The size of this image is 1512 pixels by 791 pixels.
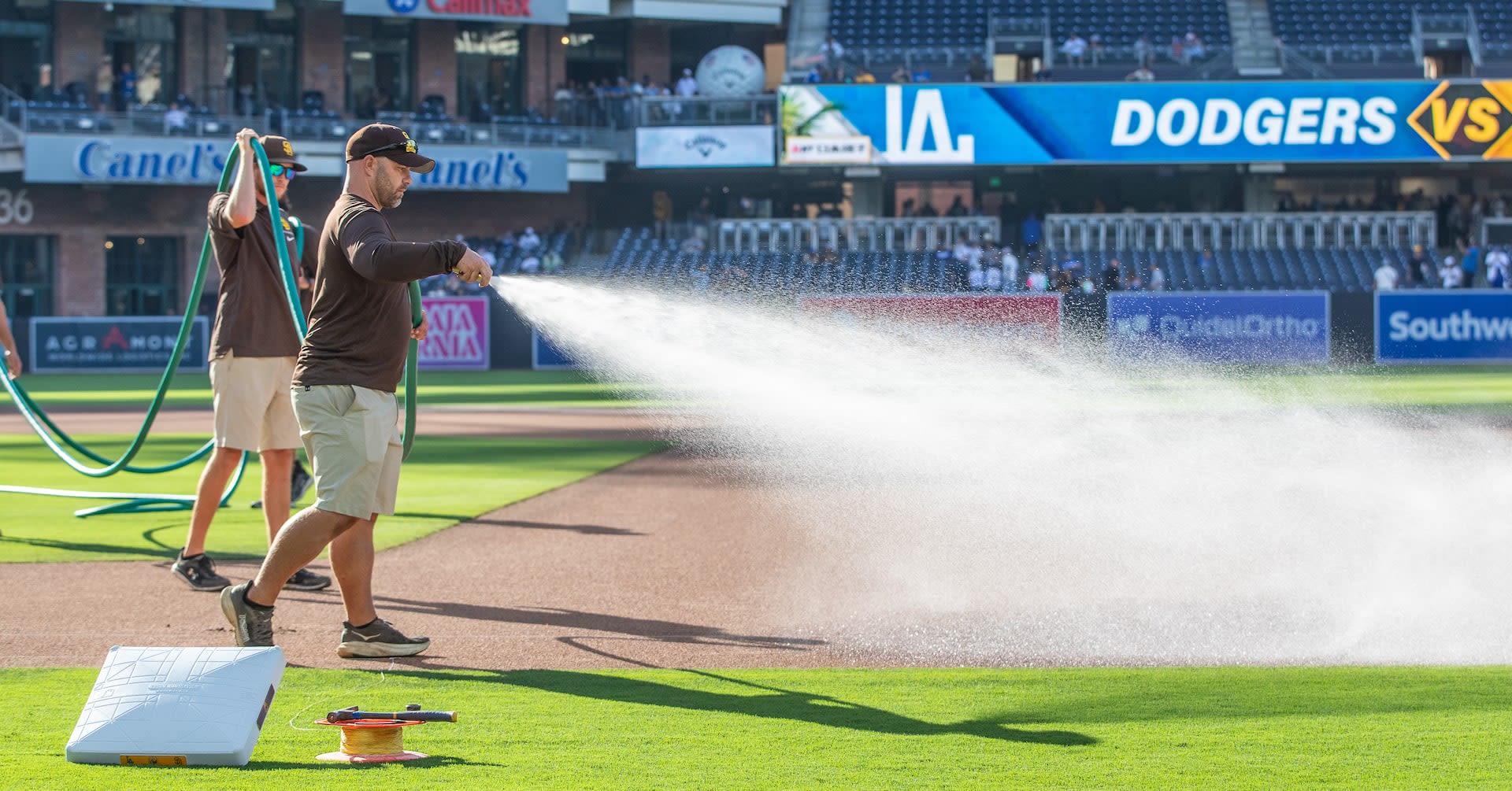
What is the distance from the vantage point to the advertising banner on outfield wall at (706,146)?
4091 centimetres

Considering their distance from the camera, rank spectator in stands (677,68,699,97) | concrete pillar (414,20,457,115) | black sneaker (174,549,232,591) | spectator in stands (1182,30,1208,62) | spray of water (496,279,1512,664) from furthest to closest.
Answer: concrete pillar (414,20,457,115) < spectator in stands (677,68,699,97) < spectator in stands (1182,30,1208,62) < black sneaker (174,549,232,591) < spray of water (496,279,1512,664)

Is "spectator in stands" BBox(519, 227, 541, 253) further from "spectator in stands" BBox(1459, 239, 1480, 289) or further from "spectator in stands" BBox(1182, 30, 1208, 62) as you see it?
"spectator in stands" BBox(1459, 239, 1480, 289)

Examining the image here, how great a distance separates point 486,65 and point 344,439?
42.8 m

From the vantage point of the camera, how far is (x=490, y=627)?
7.59 m

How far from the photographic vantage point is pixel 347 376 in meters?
6.31

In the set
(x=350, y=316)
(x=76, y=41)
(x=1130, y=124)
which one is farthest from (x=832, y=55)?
(x=350, y=316)

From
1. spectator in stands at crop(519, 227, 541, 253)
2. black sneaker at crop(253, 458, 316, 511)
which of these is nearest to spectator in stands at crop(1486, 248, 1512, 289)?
spectator in stands at crop(519, 227, 541, 253)

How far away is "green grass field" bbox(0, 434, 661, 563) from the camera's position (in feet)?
33.9

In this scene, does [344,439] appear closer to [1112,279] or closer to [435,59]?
[1112,279]

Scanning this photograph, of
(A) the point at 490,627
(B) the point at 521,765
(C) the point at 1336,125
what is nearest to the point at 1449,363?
(C) the point at 1336,125

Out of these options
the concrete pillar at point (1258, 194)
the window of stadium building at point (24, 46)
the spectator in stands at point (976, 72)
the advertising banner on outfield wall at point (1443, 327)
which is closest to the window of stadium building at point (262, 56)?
the window of stadium building at point (24, 46)

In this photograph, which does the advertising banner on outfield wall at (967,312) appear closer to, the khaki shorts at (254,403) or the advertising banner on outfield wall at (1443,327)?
the advertising banner on outfield wall at (1443,327)

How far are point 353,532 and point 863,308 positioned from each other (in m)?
24.0

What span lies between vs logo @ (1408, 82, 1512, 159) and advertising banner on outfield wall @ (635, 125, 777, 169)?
15996 millimetres
